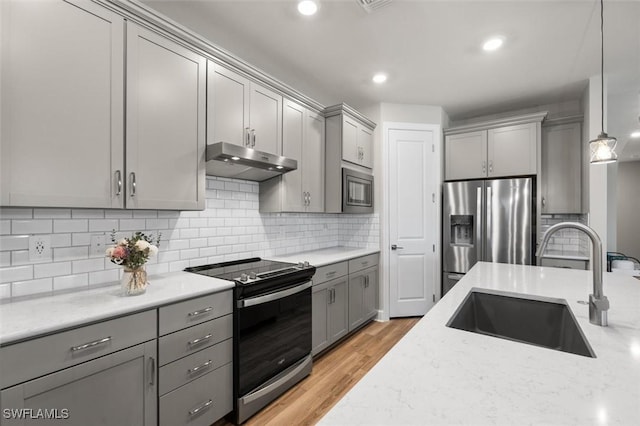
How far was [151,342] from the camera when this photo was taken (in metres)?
1.46

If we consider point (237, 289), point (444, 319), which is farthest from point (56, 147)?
point (444, 319)

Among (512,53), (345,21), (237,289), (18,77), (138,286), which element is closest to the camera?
(18,77)

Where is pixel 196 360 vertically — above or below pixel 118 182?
below

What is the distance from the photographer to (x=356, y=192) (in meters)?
3.41

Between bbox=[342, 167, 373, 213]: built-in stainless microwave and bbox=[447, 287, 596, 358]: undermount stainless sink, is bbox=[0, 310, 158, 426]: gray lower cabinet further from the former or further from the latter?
bbox=[342, 167, 373, 213]: built-in stainless microwave

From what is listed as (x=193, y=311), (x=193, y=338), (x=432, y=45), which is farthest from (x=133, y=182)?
(x=432, y=45)

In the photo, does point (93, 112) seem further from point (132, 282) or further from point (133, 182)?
point (132, 282)

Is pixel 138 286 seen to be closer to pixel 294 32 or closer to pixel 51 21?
pixel 51 21

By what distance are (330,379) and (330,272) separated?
89 cm

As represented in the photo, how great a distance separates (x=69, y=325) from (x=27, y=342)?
0.12m

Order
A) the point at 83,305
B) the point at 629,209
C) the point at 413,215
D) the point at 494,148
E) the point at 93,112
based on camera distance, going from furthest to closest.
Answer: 1. the point at 629,209
2. the point at 413,215
3. the point at 494,148
4. the point at 93,112
5. the point at 83,305

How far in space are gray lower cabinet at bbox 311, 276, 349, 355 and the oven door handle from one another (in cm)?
27

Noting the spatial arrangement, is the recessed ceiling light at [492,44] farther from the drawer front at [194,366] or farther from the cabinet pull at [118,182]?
the drawer front at [194,366]

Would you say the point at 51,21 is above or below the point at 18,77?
above
